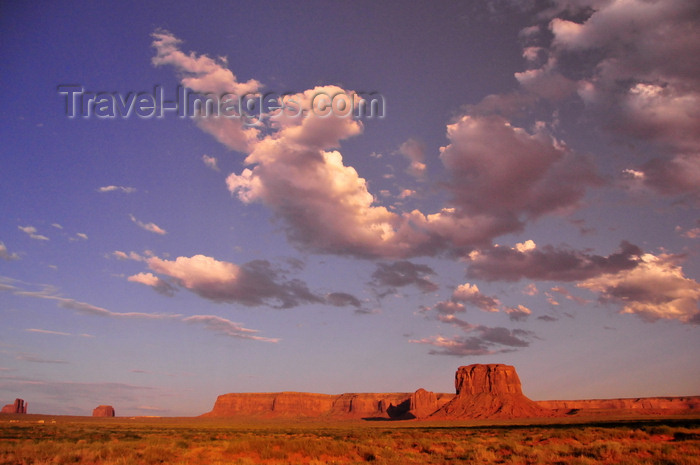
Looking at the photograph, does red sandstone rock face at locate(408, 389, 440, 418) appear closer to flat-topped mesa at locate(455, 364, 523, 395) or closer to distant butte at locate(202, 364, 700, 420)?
distant butte at locate(202, 364, 700, 420)

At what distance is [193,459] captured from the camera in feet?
79.6

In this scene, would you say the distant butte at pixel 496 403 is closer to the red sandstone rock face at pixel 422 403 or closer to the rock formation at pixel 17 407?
the red sandstone rock face at pixel 422 403

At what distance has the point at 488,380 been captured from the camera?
163000 mm

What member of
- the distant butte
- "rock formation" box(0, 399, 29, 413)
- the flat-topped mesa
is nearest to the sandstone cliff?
the distant butte

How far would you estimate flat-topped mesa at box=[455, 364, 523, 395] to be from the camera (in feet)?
524

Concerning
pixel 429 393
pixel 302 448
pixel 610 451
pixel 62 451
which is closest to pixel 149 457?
pixel 62 451

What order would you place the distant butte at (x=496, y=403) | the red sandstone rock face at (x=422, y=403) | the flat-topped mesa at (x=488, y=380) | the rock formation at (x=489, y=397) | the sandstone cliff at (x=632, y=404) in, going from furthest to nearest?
the sandstone cliff at (x=632, y=404), the red sandstone rock face at (x=422, y=403), the flat-topped mesa at (x=488, y=380), the distant butte at (x=496, y=403), the rock formation at (x=489, y=397)

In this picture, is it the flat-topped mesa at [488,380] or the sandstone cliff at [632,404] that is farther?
the sandstone cliff at [632,404]

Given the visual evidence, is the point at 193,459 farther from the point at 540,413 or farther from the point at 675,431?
the point at 540,413

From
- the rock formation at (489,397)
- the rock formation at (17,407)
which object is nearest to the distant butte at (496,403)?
the rock formation at (489,397)

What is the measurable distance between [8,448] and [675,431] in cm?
4532

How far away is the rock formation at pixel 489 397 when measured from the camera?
140000 millimetres

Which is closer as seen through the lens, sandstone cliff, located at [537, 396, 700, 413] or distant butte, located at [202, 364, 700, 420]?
distant butte, located at [202, 364, 700, 420]

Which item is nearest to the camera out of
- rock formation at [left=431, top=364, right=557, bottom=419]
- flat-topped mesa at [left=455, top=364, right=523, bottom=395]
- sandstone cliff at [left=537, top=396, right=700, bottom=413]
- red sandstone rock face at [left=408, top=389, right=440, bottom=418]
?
rock formation at [left=431, top=364, right=557, bottom=419]
